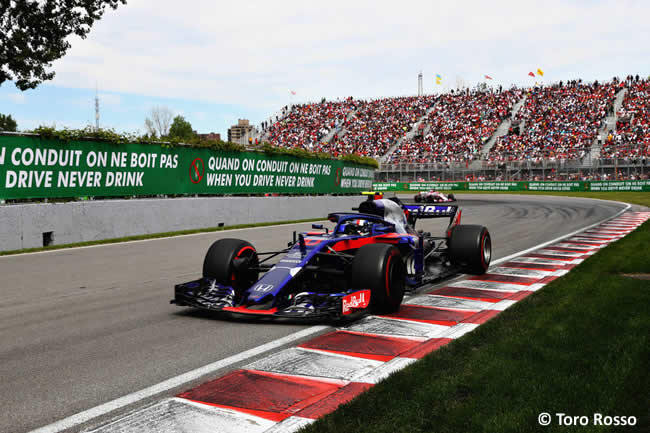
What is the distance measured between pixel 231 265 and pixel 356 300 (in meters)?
1.61

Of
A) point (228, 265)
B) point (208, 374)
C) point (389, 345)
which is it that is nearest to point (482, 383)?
point (389, 345)

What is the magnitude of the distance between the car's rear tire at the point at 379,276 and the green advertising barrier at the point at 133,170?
930cm

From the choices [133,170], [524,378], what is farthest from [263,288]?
[133,170]

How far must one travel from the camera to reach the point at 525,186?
44.5 m

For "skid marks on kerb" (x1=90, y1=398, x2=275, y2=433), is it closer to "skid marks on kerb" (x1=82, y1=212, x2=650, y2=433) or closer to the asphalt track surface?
"skid marks on kerb" (x1=82, y1=212, x2=650, y2=433)

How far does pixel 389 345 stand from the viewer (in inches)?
195

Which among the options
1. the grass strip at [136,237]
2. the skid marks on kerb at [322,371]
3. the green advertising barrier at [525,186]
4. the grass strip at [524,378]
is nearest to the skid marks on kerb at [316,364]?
the skid marks on kerb at [322,371]

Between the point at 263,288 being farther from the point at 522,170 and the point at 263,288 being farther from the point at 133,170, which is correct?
the point at 522,170

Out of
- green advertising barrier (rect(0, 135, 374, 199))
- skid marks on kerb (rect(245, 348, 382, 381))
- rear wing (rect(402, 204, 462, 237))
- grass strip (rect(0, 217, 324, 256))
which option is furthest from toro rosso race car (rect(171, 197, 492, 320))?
green advertising barrier (rect(0, 135, 374, 199))

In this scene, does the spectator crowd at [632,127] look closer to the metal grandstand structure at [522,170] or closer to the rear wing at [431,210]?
the metal grandstand structure at [522,170]

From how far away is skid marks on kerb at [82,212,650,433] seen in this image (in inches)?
133

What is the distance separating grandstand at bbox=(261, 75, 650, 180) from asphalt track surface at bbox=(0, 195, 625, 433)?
36973 millimetres

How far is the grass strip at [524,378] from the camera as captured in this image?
3.25m

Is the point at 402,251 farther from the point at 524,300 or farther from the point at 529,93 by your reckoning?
the point at 529,93
